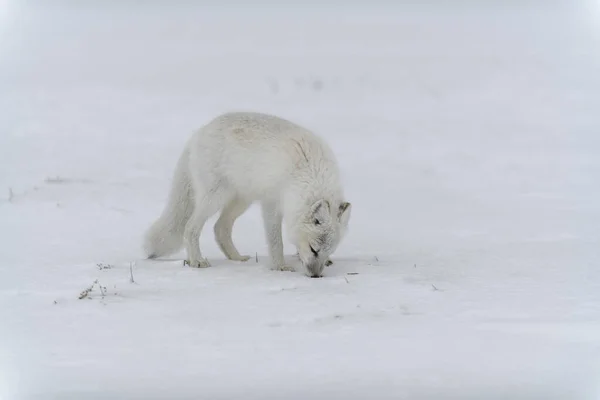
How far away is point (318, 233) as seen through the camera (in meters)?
6.24

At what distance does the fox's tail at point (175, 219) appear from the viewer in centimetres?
729

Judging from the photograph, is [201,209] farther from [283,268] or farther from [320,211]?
[320,211]

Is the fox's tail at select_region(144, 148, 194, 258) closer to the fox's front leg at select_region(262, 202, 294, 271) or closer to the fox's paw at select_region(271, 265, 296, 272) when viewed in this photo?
the fox's front leg at select_region(262, 202, 294, 271)

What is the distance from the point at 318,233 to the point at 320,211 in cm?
19

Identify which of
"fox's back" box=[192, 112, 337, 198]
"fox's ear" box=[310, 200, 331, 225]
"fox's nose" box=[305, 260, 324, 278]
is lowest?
"fox's nose" box=[305, 260, 324, 278]

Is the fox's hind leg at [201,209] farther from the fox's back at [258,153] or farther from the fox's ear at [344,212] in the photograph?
the fox's ear at [344,212]

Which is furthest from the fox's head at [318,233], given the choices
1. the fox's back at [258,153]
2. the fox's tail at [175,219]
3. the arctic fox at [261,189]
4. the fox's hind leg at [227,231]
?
the fox's tail at [175,219]

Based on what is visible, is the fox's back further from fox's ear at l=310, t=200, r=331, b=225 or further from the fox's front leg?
fox's ear at l=310, t=200, r=331, b=225

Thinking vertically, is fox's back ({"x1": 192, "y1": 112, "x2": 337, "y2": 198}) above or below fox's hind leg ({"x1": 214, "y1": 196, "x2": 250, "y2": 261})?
above

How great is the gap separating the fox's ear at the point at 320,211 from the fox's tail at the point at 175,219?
5.42ft

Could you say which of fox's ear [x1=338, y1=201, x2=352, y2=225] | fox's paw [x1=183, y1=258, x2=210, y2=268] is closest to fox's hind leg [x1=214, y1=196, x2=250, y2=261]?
fox's paw [x1=183, y1=258, x2=210, y2=268]

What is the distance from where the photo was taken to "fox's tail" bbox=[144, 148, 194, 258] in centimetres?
729

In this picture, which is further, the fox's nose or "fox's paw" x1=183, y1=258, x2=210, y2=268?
"fox's paw" x1=183, y1=258, x2=210, y2=268

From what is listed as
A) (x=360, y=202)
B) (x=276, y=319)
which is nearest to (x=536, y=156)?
(x=360, y=202)
